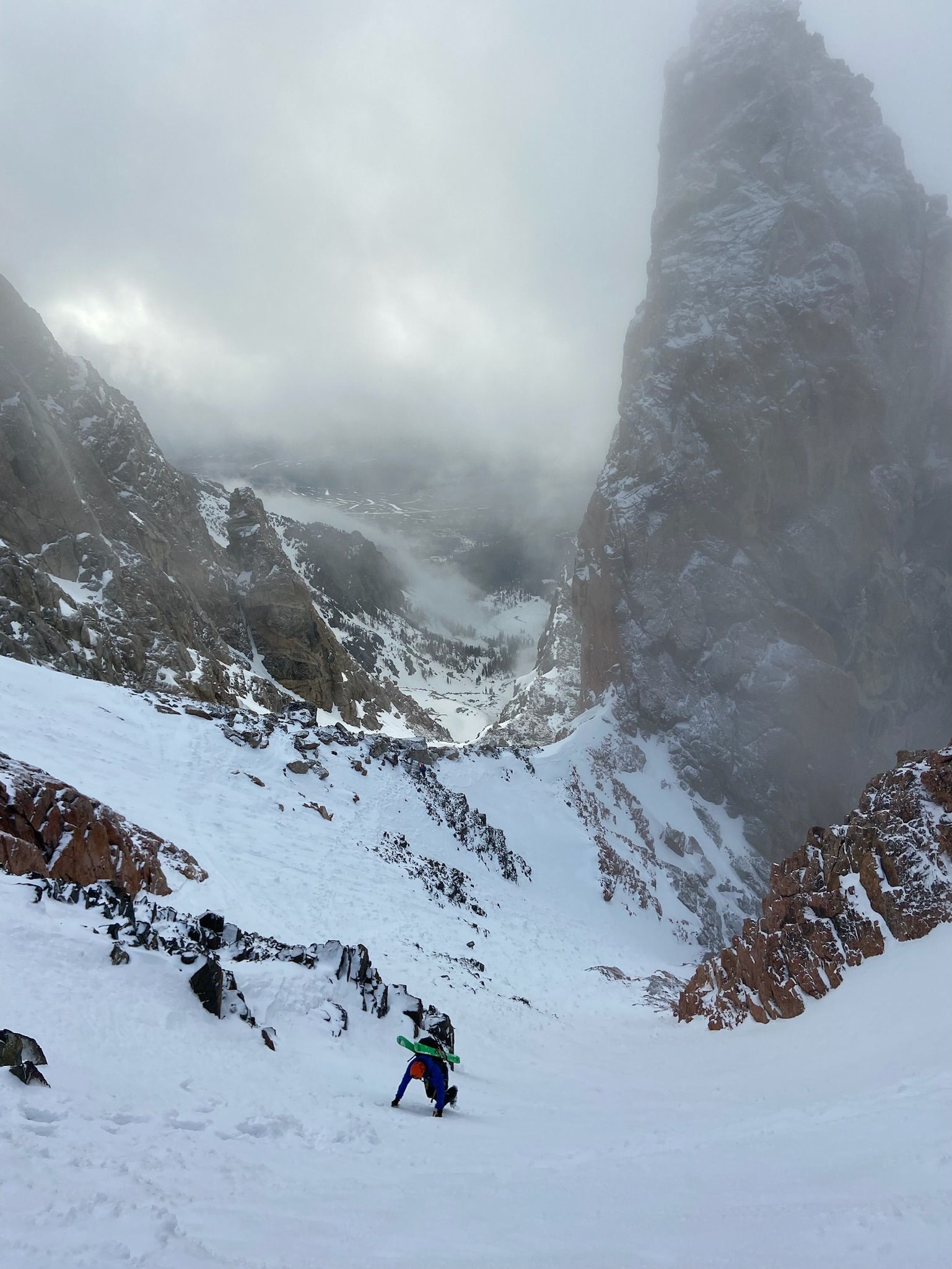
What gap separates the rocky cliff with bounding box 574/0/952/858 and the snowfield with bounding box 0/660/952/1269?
182ft

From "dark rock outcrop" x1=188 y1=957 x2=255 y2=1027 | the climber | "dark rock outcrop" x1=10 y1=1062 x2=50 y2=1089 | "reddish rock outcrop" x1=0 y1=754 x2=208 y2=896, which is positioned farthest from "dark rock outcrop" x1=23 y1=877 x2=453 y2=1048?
"dark rock outcrop" x1=10 y1=1062 x2=50 y2=1089

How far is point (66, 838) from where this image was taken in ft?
47.9

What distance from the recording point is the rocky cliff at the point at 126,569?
50.2 m

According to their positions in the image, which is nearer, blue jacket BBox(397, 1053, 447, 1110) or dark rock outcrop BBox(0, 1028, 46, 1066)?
dark rock outcrop BBox(0, 1028, 46, 1066)

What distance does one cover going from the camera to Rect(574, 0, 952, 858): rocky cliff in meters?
69.5

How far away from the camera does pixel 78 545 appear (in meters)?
59.5

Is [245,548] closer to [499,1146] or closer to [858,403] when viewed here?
[858,403]

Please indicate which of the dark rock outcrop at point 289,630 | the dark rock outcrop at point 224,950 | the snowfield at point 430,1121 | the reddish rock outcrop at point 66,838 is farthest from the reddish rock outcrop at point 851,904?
the dark rock outcrop at point 289,630

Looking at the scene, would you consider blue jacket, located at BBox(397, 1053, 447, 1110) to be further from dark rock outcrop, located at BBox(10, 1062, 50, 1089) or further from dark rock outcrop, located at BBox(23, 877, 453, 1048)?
dark rock outcrop, located at BBox(10, 1062, 50, 1089)

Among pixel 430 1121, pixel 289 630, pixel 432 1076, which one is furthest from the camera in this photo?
pixel 289 630

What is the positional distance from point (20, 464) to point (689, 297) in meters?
73.8

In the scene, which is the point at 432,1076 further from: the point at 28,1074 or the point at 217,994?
the point at 28,1074

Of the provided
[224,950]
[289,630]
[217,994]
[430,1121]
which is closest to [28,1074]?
[217,994]

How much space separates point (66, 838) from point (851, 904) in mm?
17909
